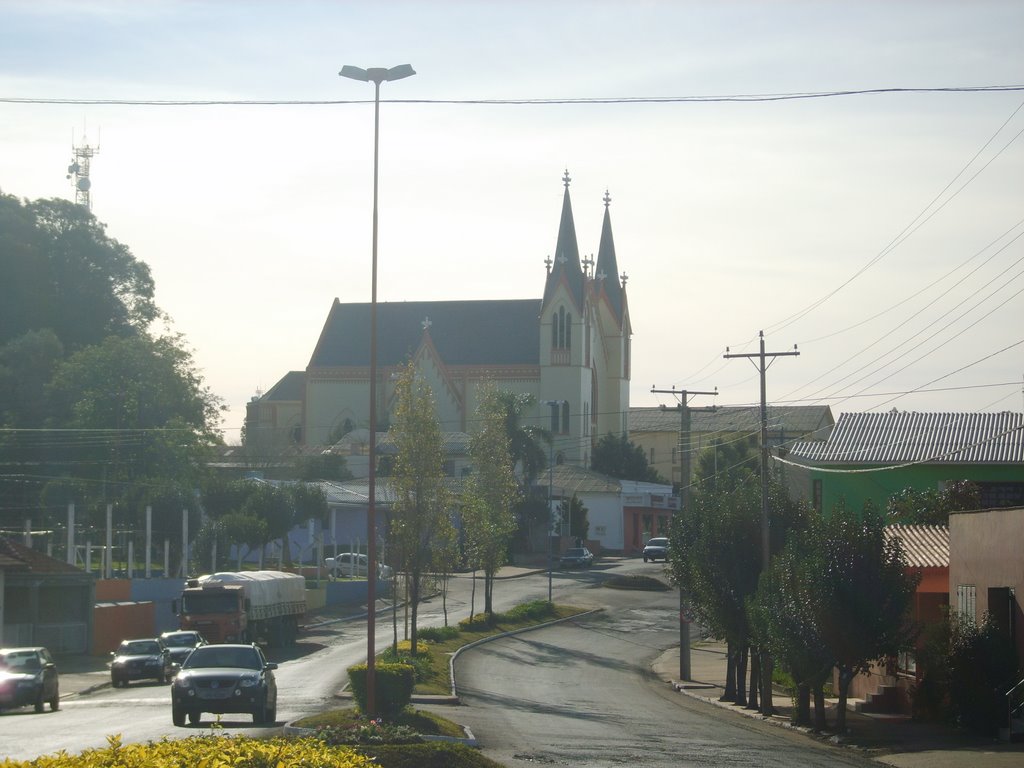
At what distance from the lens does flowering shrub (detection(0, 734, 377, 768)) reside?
28.7 feet

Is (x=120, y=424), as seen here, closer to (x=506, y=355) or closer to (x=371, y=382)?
(x=506, y=355)

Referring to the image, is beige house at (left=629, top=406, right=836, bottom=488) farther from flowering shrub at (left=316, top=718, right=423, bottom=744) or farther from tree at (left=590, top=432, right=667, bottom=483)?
flowering shrub at (left=316, top=718, right=423, bottom=744)

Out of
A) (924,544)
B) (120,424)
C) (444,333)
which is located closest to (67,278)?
(120,424)

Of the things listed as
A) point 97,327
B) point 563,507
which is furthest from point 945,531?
point 97,327


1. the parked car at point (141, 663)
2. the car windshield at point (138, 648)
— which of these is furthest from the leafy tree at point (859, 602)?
the car windshield at point (138, 648)

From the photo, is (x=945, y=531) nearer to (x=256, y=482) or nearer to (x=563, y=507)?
(x=256, y=482)

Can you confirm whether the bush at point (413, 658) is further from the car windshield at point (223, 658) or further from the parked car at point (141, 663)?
the car windshield at point (223, 658)

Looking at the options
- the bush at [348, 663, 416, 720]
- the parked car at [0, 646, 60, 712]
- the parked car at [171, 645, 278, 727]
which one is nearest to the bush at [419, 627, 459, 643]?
the parked car at [0, 646, 60, 712]

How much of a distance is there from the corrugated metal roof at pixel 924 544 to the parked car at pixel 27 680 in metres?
18.8

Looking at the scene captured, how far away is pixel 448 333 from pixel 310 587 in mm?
50274

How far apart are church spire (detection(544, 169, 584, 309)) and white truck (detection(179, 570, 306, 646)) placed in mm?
56441

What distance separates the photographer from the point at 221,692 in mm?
22641

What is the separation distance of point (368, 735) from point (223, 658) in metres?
7.51

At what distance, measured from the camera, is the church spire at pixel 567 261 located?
98.9 meters
